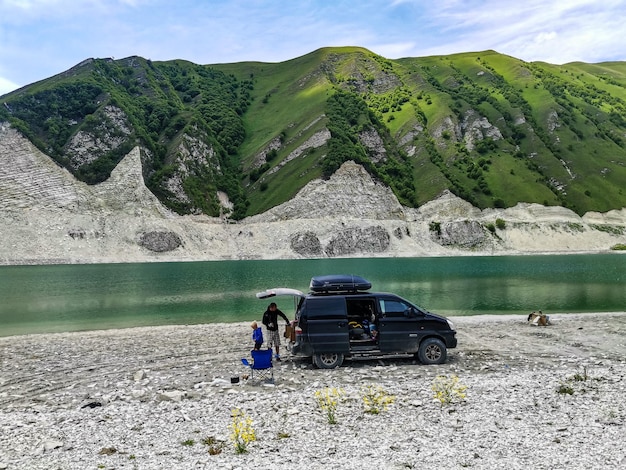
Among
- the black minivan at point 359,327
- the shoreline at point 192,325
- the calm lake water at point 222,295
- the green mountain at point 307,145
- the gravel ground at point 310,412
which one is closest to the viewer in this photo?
the gravel ground at point 310,412

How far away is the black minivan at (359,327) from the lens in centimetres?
1839

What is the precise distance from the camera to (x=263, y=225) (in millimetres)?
130500

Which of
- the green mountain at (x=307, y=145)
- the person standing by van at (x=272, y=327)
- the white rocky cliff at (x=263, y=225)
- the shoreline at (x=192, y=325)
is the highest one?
the green mountain at (x=307, y=145)

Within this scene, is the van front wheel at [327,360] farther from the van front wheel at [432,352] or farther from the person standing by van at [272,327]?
the van front wheel at [432,352]

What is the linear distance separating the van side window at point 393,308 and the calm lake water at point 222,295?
61.9 feet

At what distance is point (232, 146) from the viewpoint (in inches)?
7028

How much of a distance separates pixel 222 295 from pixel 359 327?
32.2 metres

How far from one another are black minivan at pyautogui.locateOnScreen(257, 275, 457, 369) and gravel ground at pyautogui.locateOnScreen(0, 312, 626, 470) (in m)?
0.69

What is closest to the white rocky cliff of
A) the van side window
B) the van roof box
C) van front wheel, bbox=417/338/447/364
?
the van roof box

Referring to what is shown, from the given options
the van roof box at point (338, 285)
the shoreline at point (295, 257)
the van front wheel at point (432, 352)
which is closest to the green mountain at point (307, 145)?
the shoreline at point (295, 257)

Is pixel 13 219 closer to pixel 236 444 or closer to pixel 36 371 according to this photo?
pixel 36 371

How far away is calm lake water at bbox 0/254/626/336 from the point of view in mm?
37281

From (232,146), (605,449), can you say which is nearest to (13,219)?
(232,146)

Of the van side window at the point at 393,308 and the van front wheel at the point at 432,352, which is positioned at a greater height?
the van side window at the point at 393,308
